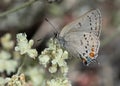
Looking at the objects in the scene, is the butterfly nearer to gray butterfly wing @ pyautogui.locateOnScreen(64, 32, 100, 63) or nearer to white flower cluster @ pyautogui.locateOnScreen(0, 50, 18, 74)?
gray butterfly wing @ pyautogui.locateOnScreen(64, 32, 100, 63)

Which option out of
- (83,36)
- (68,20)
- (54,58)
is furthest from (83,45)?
(68,20)

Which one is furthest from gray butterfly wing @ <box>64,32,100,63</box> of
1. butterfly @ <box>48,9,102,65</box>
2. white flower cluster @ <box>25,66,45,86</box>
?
white flower cluster @ <box>25,66,45,86</box>

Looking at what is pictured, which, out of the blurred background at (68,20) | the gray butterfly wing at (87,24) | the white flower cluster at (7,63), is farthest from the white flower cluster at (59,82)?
the blurred background at (68,20)

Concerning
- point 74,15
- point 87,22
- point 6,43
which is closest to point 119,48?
point 74,15

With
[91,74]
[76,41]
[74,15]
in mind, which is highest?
[74,15]

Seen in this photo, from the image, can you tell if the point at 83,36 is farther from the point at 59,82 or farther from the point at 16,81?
the point at 16,81

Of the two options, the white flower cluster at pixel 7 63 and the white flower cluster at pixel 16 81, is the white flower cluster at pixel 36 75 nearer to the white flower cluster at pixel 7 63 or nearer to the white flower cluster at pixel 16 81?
the white flower cluster at pixel 7 63

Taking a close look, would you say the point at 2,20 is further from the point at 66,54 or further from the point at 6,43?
the point at 66,54
